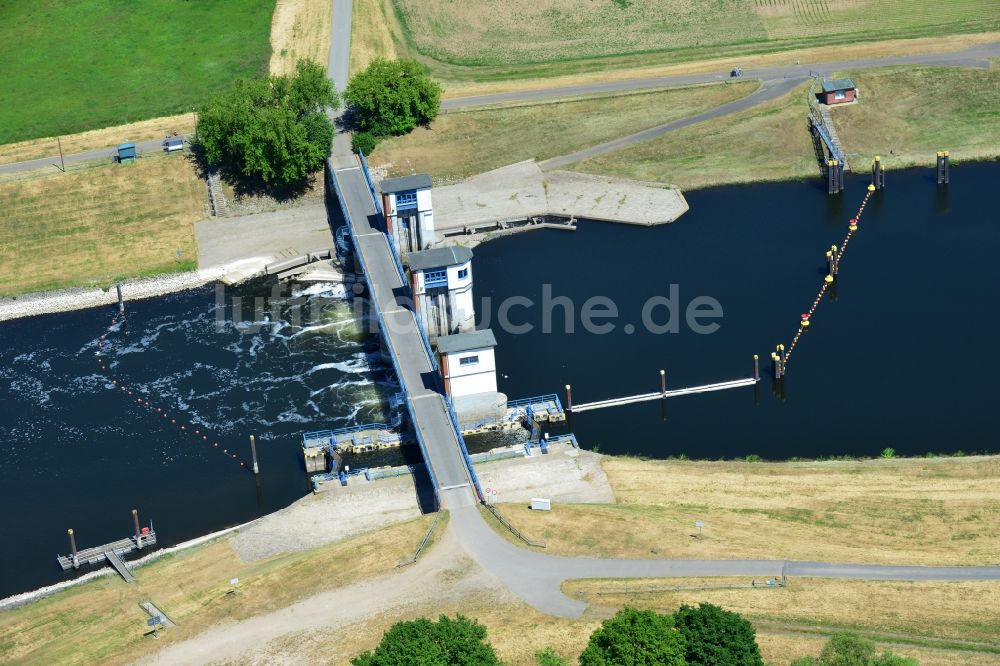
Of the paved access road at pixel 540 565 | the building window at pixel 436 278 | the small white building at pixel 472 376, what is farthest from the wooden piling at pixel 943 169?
the paved access road at pixel 540 565

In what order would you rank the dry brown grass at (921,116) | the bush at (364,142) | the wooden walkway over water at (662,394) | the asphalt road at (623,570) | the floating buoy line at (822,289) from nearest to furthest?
the asphalt road at (623,570), the wooden walkway over water at (662,394), the floating buoy line at (822,289), the bush at (364,142), the dry brown grass at (921,116)

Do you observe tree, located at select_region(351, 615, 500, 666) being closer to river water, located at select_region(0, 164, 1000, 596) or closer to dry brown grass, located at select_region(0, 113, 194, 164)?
river water, located at select_region(0, 164, 1000, 596)

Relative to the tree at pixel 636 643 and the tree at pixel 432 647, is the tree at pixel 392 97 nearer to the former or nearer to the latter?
the tree at pixel 432 647

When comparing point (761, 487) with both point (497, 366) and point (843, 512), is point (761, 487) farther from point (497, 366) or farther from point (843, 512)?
point (497, 366)

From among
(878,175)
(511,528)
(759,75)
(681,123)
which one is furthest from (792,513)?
(759,75)

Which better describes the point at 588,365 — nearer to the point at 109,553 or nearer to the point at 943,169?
the point at 109,553

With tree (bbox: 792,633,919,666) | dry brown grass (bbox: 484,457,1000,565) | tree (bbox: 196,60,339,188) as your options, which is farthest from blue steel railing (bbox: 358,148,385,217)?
tree (bbox: 792,633,919,666)
